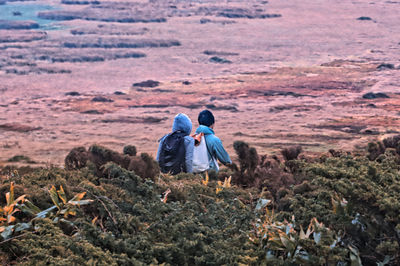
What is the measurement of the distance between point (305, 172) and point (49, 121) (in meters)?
11.7

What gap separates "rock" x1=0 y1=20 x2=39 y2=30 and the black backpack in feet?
89.3

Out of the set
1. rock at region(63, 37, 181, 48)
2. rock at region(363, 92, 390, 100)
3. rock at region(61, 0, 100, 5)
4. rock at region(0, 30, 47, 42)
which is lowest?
rock at region(363, 92, 390, 100)

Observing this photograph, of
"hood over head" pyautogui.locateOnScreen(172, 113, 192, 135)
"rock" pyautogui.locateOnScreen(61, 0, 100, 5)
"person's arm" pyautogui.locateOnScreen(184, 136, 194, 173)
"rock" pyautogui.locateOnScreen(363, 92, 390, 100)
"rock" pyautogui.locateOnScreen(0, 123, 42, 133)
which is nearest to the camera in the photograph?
"person's arm" pyautogui.locateOnScreen(184, 136, 194, 173)

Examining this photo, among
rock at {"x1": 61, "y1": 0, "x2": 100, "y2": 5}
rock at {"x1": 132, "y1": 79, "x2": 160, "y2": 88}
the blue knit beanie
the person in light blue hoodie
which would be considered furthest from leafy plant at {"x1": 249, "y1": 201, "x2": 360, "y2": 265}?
rock at {"x1": 61, "y1": 0, "x2": 100, "y2": 5}

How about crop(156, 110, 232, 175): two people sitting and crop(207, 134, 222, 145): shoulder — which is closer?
crop(156, 110, 232, 175): two people sitting

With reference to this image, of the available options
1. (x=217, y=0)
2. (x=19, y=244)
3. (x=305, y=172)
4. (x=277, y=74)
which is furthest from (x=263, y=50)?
(x=19, y=244)

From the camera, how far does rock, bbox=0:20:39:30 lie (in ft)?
107

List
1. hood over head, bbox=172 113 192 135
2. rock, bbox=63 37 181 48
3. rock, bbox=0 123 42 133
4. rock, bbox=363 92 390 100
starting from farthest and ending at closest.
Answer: rock, bbox=63 37 181 48 < rock, bbox=363 92 390 100 < rock, bbox=0 123 42 133 < hood over head, bbox=172 113 192 135

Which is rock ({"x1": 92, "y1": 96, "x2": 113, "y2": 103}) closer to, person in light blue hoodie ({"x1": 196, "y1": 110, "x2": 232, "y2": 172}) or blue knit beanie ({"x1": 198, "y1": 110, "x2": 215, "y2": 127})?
blue knit beanie ({"x1": 198, "y1": 110, "x2": 215, "y2": 127})

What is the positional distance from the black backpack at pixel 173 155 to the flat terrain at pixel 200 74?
438 centimetres

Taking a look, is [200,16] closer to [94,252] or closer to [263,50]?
[263,50]

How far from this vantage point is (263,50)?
25.8 meters

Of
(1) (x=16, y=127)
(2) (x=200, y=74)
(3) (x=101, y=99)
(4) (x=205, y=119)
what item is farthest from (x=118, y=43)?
(4) (x=205, y=119)

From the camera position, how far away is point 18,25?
1286 inches
